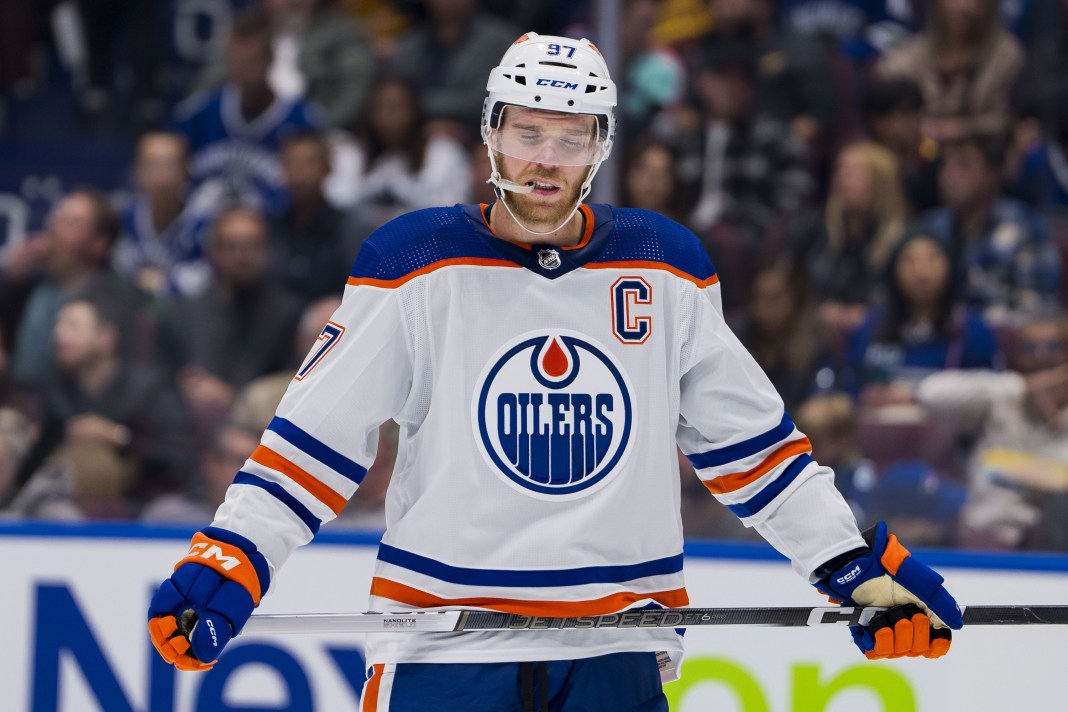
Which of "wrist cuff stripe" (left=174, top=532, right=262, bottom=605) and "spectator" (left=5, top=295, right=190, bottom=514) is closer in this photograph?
"wrist cuff stripe" (left=174, top=532, right=262, bottom=605)

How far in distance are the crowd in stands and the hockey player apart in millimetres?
1642

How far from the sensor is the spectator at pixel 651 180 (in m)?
4.30

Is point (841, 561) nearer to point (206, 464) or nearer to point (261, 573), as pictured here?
point (261, 573)

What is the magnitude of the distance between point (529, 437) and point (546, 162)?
33 cm

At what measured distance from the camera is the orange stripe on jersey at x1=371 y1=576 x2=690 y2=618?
179 cm

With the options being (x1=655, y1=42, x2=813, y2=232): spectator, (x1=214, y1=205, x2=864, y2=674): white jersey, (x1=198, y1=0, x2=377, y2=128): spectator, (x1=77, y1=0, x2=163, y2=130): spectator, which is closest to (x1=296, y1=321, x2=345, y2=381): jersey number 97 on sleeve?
(x1=214, y1=205, x2=864, y2=674): white jersey

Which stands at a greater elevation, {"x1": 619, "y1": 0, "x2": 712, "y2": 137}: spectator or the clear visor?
{"x1": 619, "y1": 0, "x2": 712, "y2": 137}: spectator

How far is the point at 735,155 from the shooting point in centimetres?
446

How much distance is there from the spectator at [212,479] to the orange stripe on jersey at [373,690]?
7.03 ft

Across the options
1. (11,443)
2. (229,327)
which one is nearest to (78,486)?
(11,443)

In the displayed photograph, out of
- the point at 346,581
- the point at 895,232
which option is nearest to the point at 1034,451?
the point at 895,232

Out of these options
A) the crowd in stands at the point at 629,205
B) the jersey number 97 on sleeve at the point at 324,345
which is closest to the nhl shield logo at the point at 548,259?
the jersey number 97 on sleeve at the point at 324,345

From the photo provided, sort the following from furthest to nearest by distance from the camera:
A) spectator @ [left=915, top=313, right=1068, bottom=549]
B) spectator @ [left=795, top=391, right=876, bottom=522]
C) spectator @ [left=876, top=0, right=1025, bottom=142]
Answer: spectator @ [left=876, top=0, right=1025, bottom=142], spectator @ [left=795, top=391, right=876, bottom=522], spectator @ [left=915, top=313, right=1068, bottom=549]

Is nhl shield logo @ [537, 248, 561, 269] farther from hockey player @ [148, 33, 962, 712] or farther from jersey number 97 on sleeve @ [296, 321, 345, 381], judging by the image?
jersey number 97 on sleeve @ [296, 321, 345, 381]
